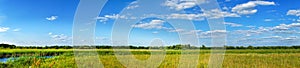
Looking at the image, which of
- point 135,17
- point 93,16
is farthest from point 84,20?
point 135,17

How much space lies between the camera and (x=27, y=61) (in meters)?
19.2

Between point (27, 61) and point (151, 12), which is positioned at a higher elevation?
point (151, 12)

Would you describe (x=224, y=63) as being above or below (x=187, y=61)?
below

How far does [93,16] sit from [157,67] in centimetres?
326

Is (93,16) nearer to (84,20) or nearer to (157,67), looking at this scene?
(84,20)

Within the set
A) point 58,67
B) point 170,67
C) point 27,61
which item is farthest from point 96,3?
point 27,61

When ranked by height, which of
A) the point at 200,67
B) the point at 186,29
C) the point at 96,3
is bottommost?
the point at 200,67

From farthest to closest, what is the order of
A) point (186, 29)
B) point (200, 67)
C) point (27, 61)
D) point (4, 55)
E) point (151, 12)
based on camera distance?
1. point (4, 55)
2. point (27, 61)
3. point (151, 12)
4. point (200, 67)
5. point (186, 29)

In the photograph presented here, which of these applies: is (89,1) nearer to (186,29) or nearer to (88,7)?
(88,7)

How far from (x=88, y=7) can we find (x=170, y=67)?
323 centimetres

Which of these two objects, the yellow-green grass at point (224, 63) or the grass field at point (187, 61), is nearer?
the yellow-green grass at point (224, 63)

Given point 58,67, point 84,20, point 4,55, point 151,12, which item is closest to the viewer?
point 84,20

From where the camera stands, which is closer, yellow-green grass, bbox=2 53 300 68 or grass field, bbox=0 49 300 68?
yellow-green grass, bbox=2 53 300 68

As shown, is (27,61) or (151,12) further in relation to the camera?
(27,61)
